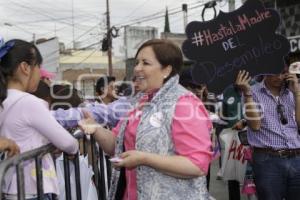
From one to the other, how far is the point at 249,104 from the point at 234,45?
0.52 metres

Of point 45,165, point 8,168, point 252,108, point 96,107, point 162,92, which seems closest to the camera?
point 8,168

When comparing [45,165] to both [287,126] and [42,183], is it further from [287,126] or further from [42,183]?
[287,126]

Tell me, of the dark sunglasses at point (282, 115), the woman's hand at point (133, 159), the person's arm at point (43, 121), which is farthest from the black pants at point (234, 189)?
the woman's hand at point (133, 159)

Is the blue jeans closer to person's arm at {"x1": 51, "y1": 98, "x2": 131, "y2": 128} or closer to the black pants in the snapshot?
person's arm at {"x1": 51, "y1": 98, "x2": 131, "y2": 128}

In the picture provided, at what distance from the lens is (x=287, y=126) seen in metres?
3.91

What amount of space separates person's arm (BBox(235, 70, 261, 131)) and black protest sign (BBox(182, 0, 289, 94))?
0.08 m

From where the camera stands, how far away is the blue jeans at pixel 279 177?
3.81 m

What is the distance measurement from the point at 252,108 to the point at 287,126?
32 centimetres

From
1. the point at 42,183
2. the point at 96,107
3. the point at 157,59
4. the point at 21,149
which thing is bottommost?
Answer: the point at 42,183

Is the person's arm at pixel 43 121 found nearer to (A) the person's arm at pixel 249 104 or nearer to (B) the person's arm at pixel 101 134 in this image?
(B) the person's arm at pixel 101 134

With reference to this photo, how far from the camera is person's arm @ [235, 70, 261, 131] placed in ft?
12.6

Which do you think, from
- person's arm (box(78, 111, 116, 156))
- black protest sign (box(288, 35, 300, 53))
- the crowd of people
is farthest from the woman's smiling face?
black protest sign (box(288, 35, 300, 53))

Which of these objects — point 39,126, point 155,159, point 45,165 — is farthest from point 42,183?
point 155,159

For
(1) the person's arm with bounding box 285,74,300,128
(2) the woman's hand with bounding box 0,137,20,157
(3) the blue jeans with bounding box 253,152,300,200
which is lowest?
(3) the blue jeans with bounding box 253,152,300,200
